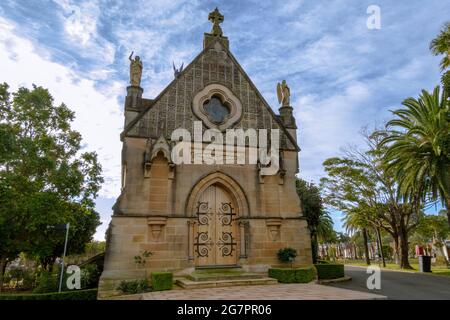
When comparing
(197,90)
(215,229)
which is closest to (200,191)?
(215,229)

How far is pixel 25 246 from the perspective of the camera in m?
15.2

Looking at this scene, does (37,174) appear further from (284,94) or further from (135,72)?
(284,94)

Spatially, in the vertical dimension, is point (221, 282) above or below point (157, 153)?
below

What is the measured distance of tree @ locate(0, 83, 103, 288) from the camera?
13.6m

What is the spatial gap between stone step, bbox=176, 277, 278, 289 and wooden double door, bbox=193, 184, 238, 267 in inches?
63.6

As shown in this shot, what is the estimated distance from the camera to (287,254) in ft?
39.9

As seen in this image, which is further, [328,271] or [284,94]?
[328,271]

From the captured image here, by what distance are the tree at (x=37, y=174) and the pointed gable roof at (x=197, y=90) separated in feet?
18.1

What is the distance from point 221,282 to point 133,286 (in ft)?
9.92

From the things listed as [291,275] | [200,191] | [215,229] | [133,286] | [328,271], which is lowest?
[328,271]

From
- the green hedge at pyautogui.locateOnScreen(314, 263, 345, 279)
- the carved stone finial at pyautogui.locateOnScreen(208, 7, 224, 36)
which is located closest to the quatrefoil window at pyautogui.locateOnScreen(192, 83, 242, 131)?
the carved stone finial at pyautogui.locateOnScreen(208, 7, 224, 36)

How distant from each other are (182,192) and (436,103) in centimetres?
2025

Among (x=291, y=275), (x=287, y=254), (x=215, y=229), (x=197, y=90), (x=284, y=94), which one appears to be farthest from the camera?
(x=284, y=94)
